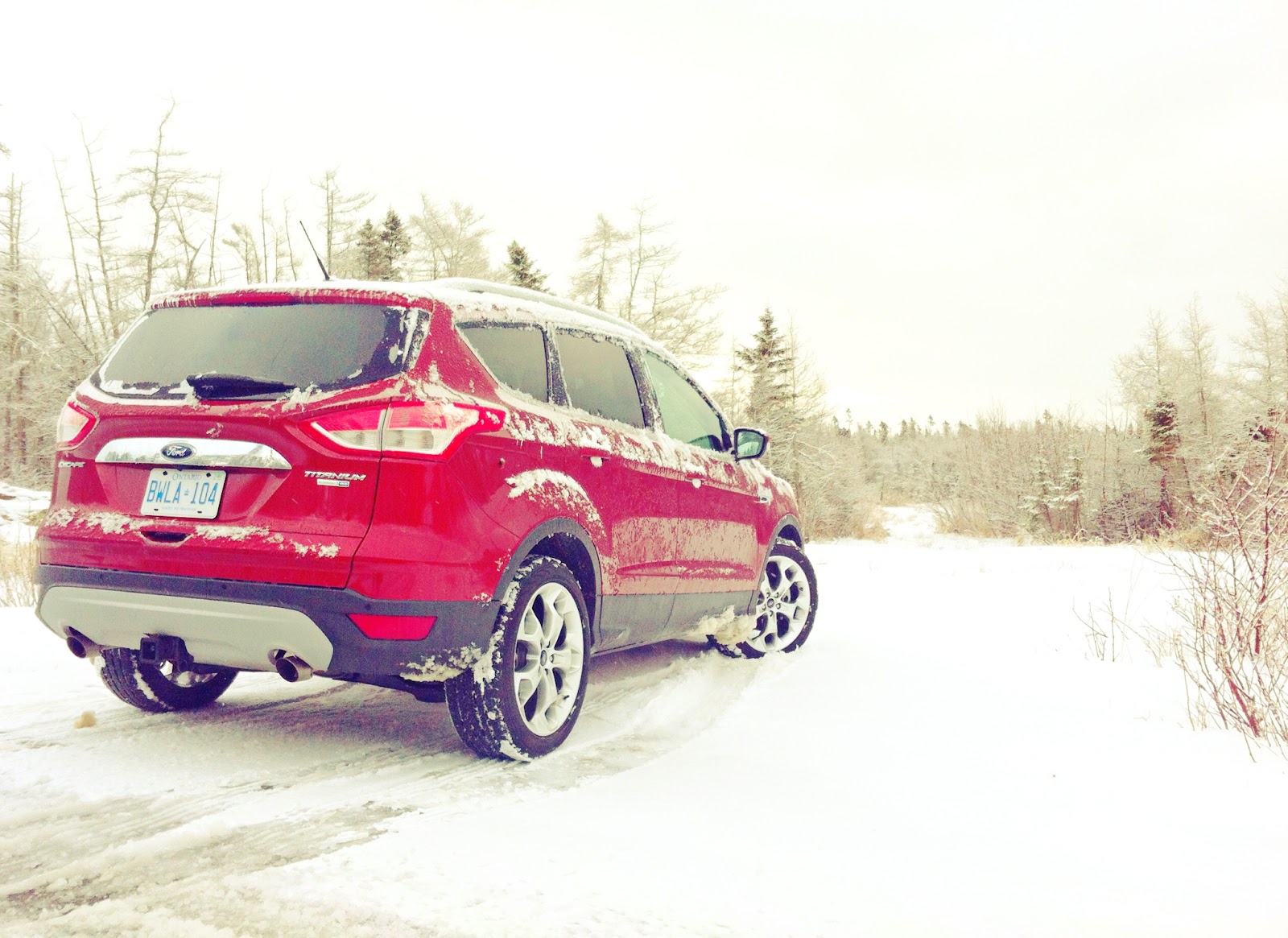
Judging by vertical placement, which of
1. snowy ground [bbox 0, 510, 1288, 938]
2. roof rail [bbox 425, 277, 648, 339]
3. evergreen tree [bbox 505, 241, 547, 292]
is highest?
evergreen tree [bbox 505, 241, 547, 292]

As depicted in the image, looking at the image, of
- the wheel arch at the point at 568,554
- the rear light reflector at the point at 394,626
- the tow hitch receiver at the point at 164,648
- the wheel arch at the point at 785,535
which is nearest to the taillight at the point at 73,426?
the tow hitch receiver at the point at 164,648

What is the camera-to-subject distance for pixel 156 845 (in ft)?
7.79

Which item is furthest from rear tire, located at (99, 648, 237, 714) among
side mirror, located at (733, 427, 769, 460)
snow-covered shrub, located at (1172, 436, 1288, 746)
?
snow-covered shrub, located at (1172, 436, 1288, 746)

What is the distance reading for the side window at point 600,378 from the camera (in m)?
3.91

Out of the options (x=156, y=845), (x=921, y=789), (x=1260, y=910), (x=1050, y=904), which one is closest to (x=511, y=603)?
(x=156, y=845)

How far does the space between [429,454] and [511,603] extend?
25.8 inches

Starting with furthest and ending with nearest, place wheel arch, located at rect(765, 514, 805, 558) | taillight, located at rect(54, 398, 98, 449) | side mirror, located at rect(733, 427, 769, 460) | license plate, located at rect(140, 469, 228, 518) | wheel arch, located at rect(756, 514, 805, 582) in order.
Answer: wheel arch, located at rect(765, 514, 805, 558) → wheel arch, located at rect(756, 514, 805, 582) → side mirror, located at rect(733, 427, 769, 460) → taillight, located at rect(54, 398, 98, 449) → license plate, located at rect(140, 469, 228, 518)

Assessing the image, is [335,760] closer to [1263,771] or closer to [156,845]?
[156,845]

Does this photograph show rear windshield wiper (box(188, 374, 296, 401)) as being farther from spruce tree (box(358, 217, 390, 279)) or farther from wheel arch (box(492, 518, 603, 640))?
spruce tree (box(358, 217, 390, 279))

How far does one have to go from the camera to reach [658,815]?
280cm

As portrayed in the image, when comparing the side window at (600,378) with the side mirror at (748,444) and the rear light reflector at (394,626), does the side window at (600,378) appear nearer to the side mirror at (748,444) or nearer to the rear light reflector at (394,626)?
the side mirror at (748,444)

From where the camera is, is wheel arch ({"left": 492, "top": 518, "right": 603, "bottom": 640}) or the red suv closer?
the red suv

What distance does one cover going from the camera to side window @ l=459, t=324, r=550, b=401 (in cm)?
335

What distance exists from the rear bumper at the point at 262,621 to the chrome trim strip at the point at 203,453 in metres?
0.37
